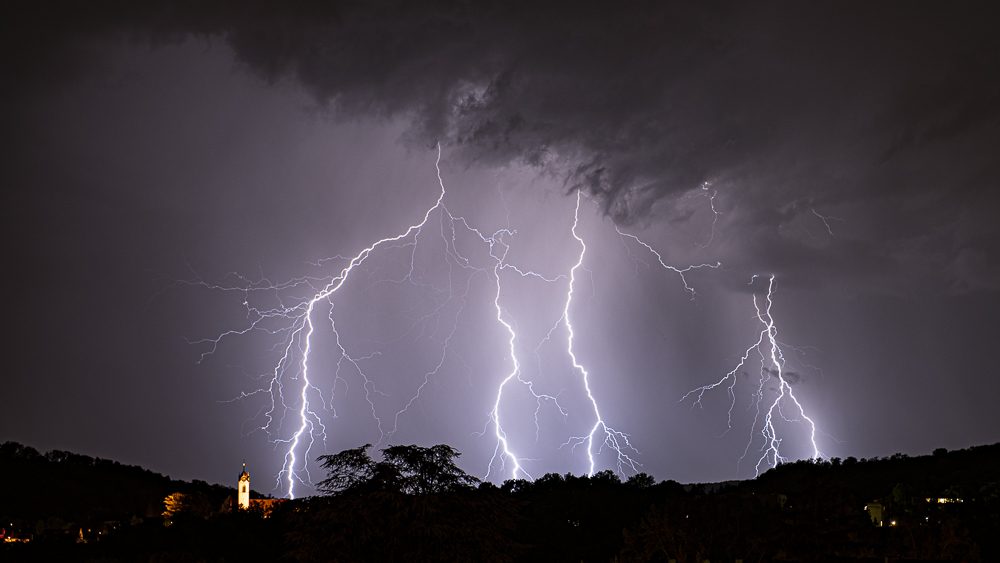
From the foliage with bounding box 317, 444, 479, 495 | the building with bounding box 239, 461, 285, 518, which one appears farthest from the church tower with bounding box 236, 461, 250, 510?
the foliage with bounding box 317, 444, 479, 495

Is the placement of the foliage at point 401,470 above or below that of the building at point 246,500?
below

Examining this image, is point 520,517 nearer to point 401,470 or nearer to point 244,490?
point 401,470

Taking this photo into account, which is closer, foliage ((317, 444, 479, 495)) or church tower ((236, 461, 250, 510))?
foliage ((317, 444, 479, 495))

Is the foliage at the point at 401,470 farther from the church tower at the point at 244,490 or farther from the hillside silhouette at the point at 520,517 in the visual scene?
the church tower at the point at 244,490

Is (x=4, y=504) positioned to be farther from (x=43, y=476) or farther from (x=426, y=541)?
(x=426, y=541)

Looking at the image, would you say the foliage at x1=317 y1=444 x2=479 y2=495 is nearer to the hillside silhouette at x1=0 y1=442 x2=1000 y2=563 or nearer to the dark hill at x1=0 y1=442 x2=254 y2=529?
the hillside silhouette at x1=0 y1=442 x2=1000 y2=563

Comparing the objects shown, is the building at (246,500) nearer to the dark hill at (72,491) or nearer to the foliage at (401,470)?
the dark hill at (72,491)

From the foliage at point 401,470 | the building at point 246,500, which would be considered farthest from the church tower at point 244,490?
the foliage at point 401,470

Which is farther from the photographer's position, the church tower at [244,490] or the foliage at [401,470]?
the church tower at [244,490]

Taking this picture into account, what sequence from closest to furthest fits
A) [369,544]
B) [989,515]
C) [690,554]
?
[369,544], [690,554], [989,515]

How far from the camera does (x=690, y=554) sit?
38.2 metres

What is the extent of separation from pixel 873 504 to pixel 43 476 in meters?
91.3

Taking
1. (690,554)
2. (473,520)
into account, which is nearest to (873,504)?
(690,554)

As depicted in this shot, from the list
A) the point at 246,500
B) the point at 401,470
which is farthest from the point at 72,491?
the point at 401,470
